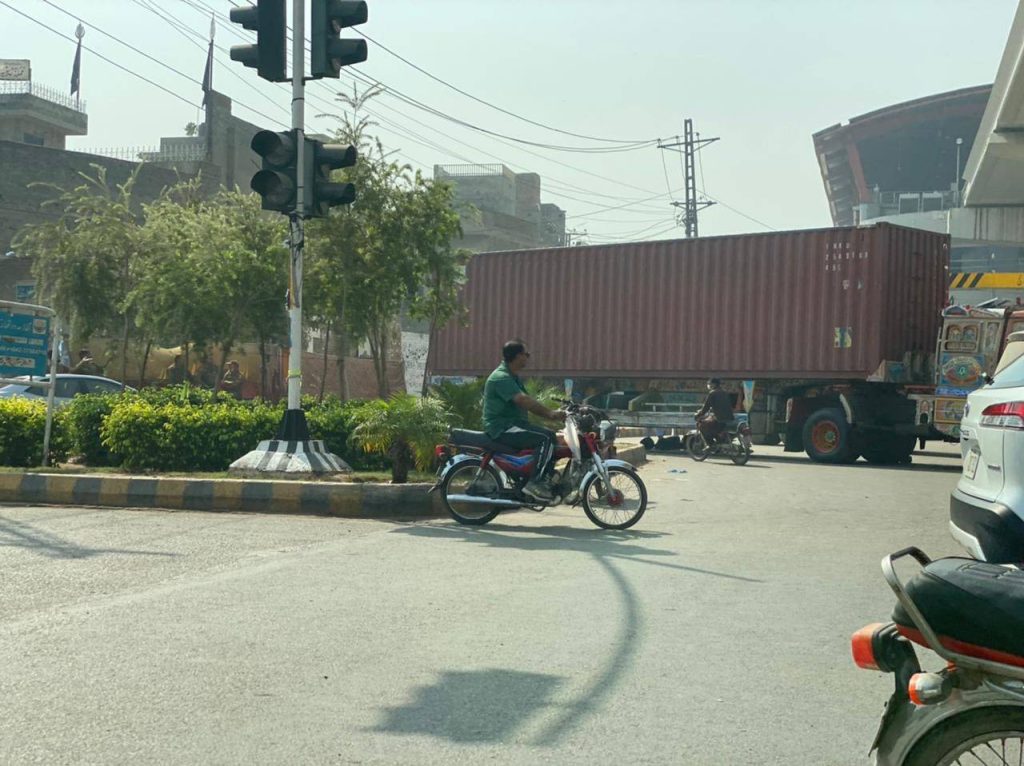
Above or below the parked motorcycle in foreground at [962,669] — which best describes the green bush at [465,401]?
above

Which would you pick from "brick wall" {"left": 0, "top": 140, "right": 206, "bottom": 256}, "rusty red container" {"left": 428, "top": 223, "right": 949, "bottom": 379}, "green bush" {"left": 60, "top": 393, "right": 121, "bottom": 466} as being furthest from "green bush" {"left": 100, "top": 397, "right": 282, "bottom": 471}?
"brick wall" {"left": 0, "top": 140, "right": 206, "bottom": 256}

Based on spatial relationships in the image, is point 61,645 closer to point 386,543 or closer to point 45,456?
point 386,543

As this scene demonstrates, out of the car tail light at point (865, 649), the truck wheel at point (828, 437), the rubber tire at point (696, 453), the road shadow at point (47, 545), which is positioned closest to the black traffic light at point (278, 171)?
the road shadow at point (47, 545)

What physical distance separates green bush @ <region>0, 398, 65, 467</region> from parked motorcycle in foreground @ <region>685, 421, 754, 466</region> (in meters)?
11.3

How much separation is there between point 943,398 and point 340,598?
1407 cm

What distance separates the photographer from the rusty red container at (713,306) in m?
21.0

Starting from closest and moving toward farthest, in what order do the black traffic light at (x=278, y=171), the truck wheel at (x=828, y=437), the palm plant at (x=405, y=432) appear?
the black traffic light at (x=278, y=171) → the palm plant at (x=405, y=432) → the truck wheel at (x=828, y=437)

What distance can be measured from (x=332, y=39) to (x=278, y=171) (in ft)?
4.24

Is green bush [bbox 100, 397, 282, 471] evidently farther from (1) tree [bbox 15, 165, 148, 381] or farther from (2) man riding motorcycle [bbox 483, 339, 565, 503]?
(1) tree [bbox 15, 165, 148, 381]

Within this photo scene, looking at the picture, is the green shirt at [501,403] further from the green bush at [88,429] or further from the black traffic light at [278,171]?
the green bush at [88,429]

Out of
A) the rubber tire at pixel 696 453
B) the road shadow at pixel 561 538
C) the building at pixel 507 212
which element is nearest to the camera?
the road shadow at pixel 561 538

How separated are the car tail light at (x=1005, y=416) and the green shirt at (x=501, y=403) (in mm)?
4644

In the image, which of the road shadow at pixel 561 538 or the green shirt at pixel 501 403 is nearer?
the road shadow at pixel 561 538

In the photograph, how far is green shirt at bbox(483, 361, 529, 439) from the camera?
10047 millimetres
